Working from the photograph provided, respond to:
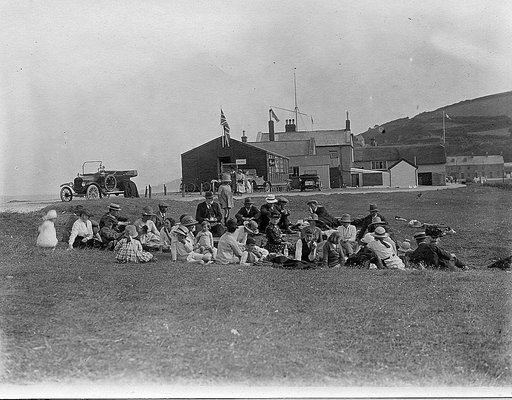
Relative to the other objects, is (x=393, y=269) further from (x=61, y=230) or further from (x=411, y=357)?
(x=61, y=230)

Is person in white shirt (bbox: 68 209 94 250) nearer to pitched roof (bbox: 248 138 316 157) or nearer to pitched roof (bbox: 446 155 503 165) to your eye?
pitched roof (bbox: 248 138 316 157)

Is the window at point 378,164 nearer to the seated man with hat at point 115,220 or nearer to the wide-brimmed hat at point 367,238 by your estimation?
the seated man with hat at point 115,220

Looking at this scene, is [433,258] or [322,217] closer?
[433,258]

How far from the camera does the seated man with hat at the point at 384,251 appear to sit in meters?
10.1

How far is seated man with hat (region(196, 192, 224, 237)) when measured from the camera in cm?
1298

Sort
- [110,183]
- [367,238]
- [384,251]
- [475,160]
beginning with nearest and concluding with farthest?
1. [384,251]
2. [367,238]
3. [110,183]
4. [475,160]

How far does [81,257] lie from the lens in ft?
35.0

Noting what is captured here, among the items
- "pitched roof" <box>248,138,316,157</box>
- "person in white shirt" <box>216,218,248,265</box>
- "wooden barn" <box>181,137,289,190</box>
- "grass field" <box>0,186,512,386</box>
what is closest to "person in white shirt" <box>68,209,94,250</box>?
"grass field" <box>0,186,512,386</box>

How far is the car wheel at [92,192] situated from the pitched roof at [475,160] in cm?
5374

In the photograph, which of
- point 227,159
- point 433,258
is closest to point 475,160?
point 227,159

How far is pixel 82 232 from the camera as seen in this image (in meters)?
12.2

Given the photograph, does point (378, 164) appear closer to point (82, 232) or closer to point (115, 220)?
point (115, 220)

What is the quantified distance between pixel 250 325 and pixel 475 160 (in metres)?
71.2

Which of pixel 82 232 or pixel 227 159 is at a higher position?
pixel 227 159
